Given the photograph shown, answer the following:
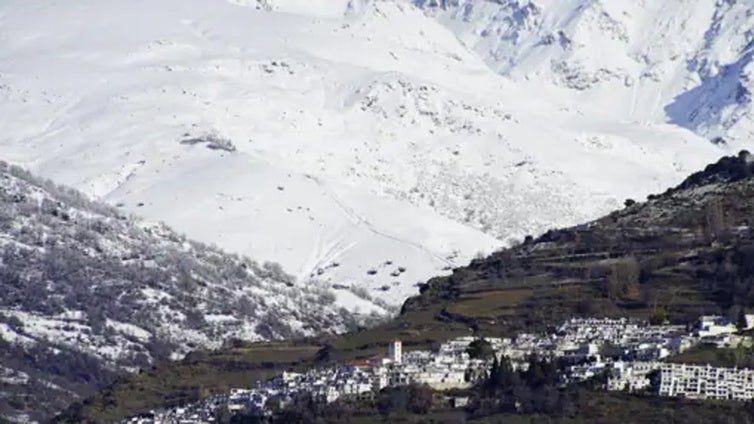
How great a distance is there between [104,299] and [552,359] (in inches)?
2352

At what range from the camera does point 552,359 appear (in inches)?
4370

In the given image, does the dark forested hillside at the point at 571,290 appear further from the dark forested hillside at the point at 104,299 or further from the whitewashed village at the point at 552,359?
the dark forested hillside at the point at 104,299

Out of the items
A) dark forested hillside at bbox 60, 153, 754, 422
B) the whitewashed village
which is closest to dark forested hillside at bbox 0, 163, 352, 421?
dark forested hillside at bbox 60, 153, 754, 422

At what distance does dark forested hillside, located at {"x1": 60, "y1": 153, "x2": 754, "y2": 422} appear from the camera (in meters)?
123

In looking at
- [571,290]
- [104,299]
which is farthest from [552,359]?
[104,299]

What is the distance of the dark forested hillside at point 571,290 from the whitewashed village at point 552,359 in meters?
2.78

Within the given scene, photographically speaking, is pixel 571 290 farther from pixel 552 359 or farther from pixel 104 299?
pixel 104 299

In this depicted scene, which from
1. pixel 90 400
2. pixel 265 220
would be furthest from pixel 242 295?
pixel 90 400

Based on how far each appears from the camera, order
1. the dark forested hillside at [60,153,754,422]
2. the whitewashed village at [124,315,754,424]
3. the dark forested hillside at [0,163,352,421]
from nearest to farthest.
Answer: the whitewashed village at [124,315,754,424] < the dark forested hillside at [60,153,754,422] < the dark forested hillside at [0,163,352,421]

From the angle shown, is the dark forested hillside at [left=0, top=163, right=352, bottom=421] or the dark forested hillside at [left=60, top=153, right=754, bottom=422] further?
the dark forested hillside at [left=0, top=163, right=352, bottom=421]

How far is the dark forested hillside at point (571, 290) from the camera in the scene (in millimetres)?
122812

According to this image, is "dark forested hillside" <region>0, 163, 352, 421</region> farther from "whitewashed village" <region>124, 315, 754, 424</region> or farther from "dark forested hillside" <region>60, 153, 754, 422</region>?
"whitewashed village" <region>124, 315, 754, 424</region>

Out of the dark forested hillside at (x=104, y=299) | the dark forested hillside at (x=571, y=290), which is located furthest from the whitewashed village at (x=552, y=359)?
the dark forested hillside at (x=104, y=299)

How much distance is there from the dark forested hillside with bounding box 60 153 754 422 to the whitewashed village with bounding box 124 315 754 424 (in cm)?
278
